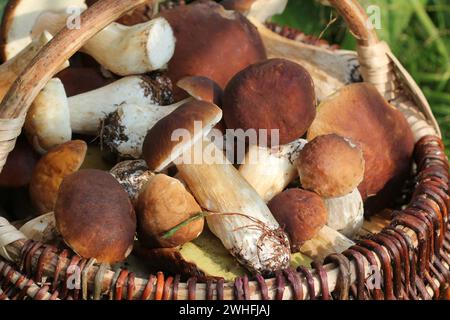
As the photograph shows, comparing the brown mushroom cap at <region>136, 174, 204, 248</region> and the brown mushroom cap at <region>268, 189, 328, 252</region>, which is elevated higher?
the brown mushroom cap at <region>136, 174, 204, 248</region>

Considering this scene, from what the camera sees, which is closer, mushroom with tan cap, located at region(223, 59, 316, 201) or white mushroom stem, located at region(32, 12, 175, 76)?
mushroom with tan cap, located at region(223, 59, 316, 201)

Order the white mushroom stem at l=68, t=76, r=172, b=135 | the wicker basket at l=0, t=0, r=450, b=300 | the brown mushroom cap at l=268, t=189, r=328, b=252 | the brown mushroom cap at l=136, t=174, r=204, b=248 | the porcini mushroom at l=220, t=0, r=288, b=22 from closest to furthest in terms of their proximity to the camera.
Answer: the wicker basket at l=0, t=0, r=450, b=300 → the brown mushroom cap at l=136, t=174, r=204, b=248 → the brown mushroom cap at l=268, t=189, r=328, b=252 → the white mushroom stem at l=68, t=76, r=172, b=135 → the porcini mushroom at l=220, t=0, r=288, b=22

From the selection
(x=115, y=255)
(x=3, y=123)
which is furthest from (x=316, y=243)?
(x=3, y=123)

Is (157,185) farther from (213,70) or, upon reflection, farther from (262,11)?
(262,11)

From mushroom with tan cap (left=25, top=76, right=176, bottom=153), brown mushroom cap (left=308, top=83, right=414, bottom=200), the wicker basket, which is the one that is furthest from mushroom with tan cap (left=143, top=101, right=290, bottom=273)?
brown mushroom cap (left=308, top=83, right=414, bottom=200)

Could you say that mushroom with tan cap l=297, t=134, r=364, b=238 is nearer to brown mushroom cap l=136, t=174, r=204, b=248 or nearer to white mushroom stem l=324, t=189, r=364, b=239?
white mushroom stem l=324, t=189, r=364, b=239

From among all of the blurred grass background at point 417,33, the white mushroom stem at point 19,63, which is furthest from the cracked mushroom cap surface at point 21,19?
the blurred grass background at point 417,33
